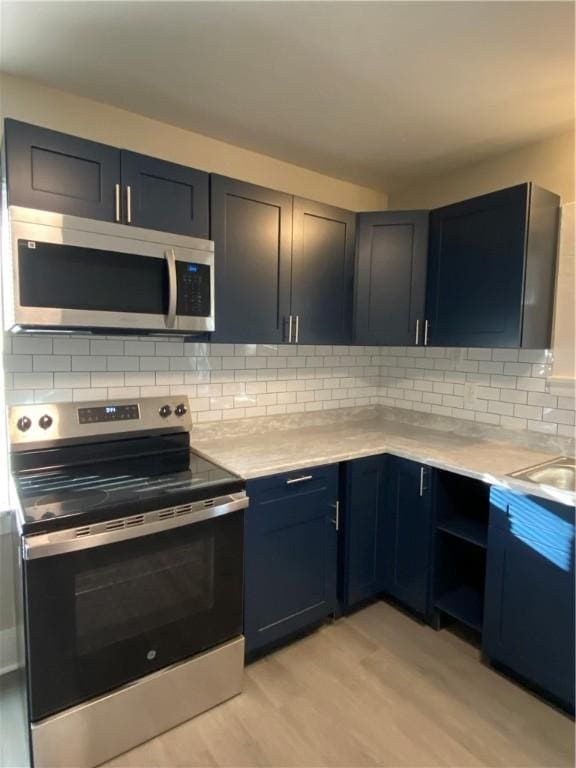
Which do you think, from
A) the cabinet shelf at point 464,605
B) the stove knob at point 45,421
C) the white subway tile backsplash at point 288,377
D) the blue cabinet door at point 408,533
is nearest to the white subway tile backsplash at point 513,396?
the white subway tile backsplash at point 288,377

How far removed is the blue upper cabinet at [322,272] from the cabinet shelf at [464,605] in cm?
144

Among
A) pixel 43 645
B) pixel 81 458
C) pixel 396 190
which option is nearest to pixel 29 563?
pixel 43 645

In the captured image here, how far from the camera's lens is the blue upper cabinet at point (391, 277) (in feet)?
8.07

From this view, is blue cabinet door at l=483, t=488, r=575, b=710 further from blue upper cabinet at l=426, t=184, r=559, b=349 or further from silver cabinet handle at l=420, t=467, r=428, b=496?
blue upper cabinet at l=426, t=184, r=559, b=349

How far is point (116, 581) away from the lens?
1.50 meters

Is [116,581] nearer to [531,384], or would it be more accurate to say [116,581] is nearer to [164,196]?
[164,196]

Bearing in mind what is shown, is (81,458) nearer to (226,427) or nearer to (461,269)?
(226,427)

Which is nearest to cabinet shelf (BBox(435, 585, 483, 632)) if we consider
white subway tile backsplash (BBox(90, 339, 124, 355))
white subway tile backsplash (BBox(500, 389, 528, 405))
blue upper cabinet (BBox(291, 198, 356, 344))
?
white subway tile backsplash (BBox(500, 389, 528, 405))

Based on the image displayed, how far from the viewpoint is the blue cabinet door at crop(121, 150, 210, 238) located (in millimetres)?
1747

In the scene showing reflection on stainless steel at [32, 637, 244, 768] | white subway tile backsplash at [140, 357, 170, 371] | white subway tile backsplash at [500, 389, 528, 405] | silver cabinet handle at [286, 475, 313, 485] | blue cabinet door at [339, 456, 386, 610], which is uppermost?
white subway tile backsplash at [140, 357, 170, 371]

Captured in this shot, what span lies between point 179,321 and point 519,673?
6.80 feet

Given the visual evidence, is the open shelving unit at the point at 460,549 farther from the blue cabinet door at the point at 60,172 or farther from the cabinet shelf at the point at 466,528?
the blue cabinet door at the point at 60,172

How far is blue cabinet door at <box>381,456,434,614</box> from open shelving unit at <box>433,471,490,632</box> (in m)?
0.06

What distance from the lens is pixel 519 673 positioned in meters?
1.87
